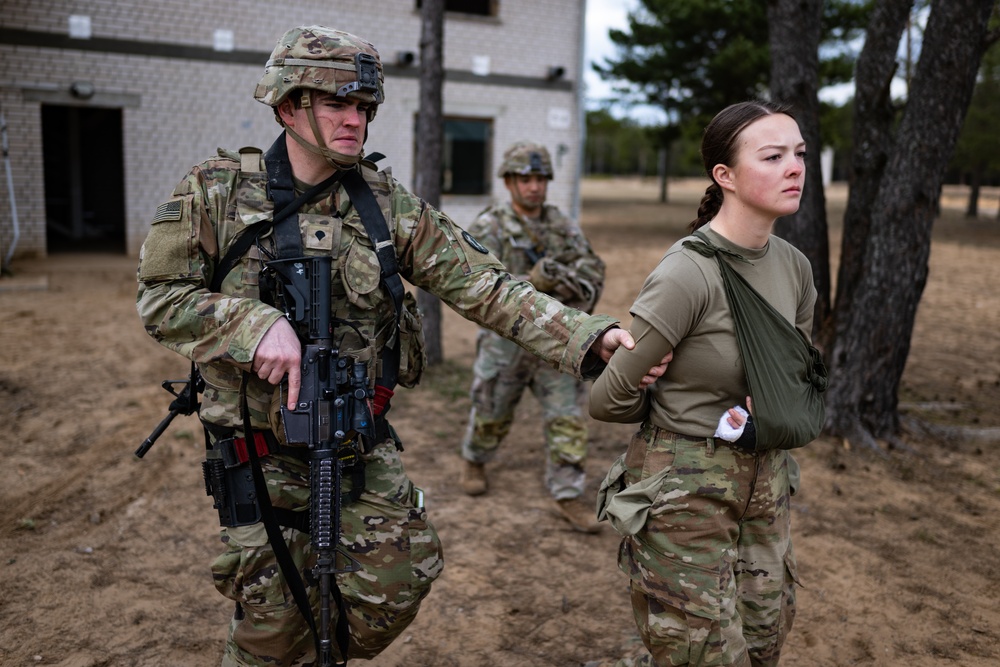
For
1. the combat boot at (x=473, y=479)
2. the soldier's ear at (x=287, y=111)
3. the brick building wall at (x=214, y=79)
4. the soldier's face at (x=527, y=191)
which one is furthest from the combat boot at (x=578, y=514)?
the brick building wall at (x=214, y=79)

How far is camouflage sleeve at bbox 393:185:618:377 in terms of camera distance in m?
2.67

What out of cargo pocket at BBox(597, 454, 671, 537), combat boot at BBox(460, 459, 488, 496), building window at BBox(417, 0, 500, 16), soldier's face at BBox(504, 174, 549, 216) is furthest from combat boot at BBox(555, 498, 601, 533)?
building window at BBox(417, 0, 500, 16)

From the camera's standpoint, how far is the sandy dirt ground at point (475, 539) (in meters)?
3.64

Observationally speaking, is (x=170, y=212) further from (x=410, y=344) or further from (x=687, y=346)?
(x=687, y=346)

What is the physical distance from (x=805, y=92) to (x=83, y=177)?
56.2 ft

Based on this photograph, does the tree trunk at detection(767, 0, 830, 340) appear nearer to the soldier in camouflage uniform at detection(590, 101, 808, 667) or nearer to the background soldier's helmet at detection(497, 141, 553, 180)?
the background soldier's helmet at detection(497, 141, 553, 180)

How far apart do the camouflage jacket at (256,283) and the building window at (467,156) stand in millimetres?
13875

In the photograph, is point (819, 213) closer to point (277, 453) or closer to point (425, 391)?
point (425, 391)

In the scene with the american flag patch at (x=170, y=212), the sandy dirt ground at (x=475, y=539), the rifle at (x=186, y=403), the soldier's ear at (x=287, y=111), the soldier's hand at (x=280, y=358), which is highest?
the soldier's ear at (x=287, y=111)

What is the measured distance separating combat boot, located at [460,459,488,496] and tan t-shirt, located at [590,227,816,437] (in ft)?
9.45

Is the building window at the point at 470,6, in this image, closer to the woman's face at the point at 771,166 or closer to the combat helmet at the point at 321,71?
the combat helmet at the point at 321,71

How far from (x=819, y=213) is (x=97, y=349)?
7.09 metres

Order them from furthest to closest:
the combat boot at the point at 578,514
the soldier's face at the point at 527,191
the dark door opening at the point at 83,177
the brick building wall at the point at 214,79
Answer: the dark door opening at the point at 83,177, the brick building wall at the point at 214,79, the soldier's face at the point at 527,191, the combat boot at the point at 578,514

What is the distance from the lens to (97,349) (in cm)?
845
